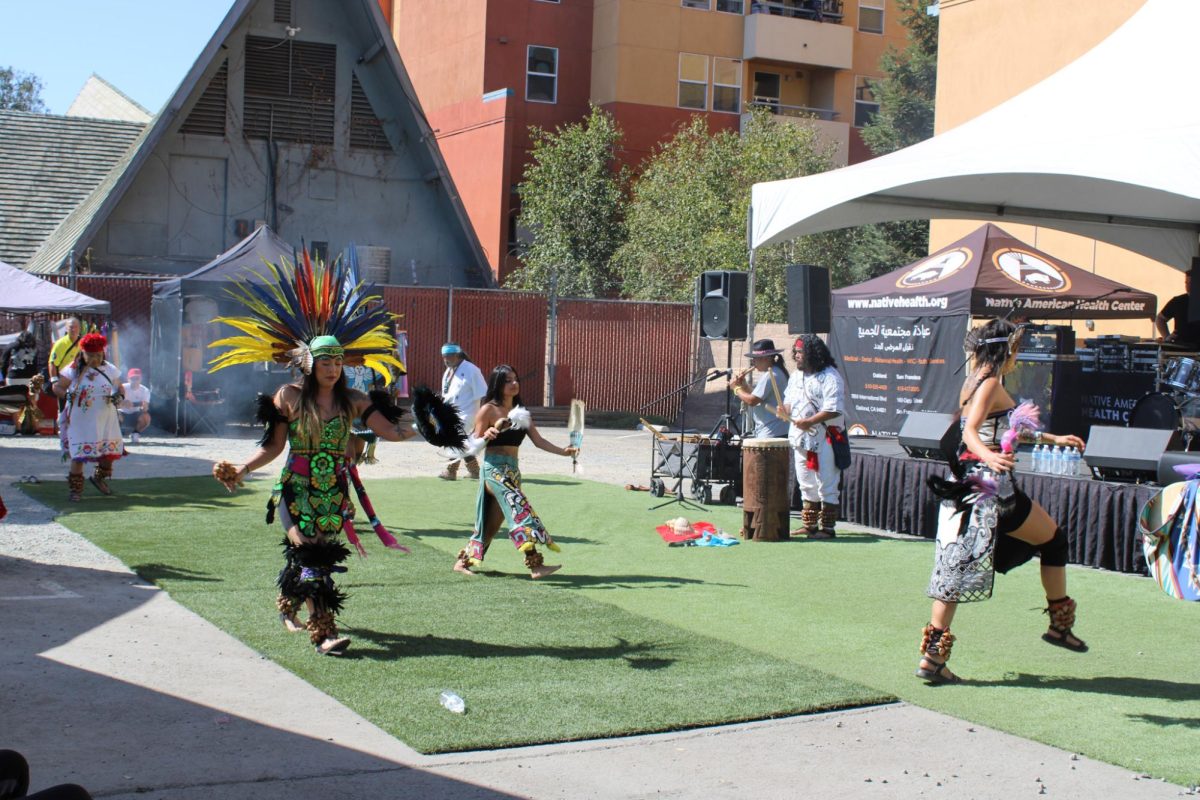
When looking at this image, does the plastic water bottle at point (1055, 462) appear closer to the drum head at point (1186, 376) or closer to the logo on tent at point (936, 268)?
the drum head at point (1186, 376)

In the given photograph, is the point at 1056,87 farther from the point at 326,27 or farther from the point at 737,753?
the point at 326,27

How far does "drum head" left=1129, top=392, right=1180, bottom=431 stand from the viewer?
13.7 meters

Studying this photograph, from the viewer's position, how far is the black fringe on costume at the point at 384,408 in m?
7.34

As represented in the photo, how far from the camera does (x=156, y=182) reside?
27.2m

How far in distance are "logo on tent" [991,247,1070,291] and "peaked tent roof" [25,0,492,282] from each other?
13273 millimetres

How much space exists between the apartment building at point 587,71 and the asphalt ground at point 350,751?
30.4 m

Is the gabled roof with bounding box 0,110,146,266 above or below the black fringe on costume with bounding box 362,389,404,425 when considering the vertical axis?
above

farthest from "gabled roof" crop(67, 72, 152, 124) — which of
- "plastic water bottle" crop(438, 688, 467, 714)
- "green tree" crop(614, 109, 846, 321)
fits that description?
"plastic water bottle" crop(438, 688, 467, 714)

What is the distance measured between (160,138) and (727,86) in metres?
18.2

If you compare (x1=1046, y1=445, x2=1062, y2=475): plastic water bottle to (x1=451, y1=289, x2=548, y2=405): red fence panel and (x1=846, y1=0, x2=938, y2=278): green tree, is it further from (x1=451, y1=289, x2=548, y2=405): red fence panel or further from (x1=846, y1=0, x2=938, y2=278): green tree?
(x1=846, y1=0, x2=938, y2=278): green tree

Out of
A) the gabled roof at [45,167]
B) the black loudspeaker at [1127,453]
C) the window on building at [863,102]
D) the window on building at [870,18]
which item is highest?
the window on building at [870,18]

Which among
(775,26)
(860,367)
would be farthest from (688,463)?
(775,26)

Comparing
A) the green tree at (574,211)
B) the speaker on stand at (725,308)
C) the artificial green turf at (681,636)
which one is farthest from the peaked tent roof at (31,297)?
the green tree at (574,211)

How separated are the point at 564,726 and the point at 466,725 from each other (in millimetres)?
431
